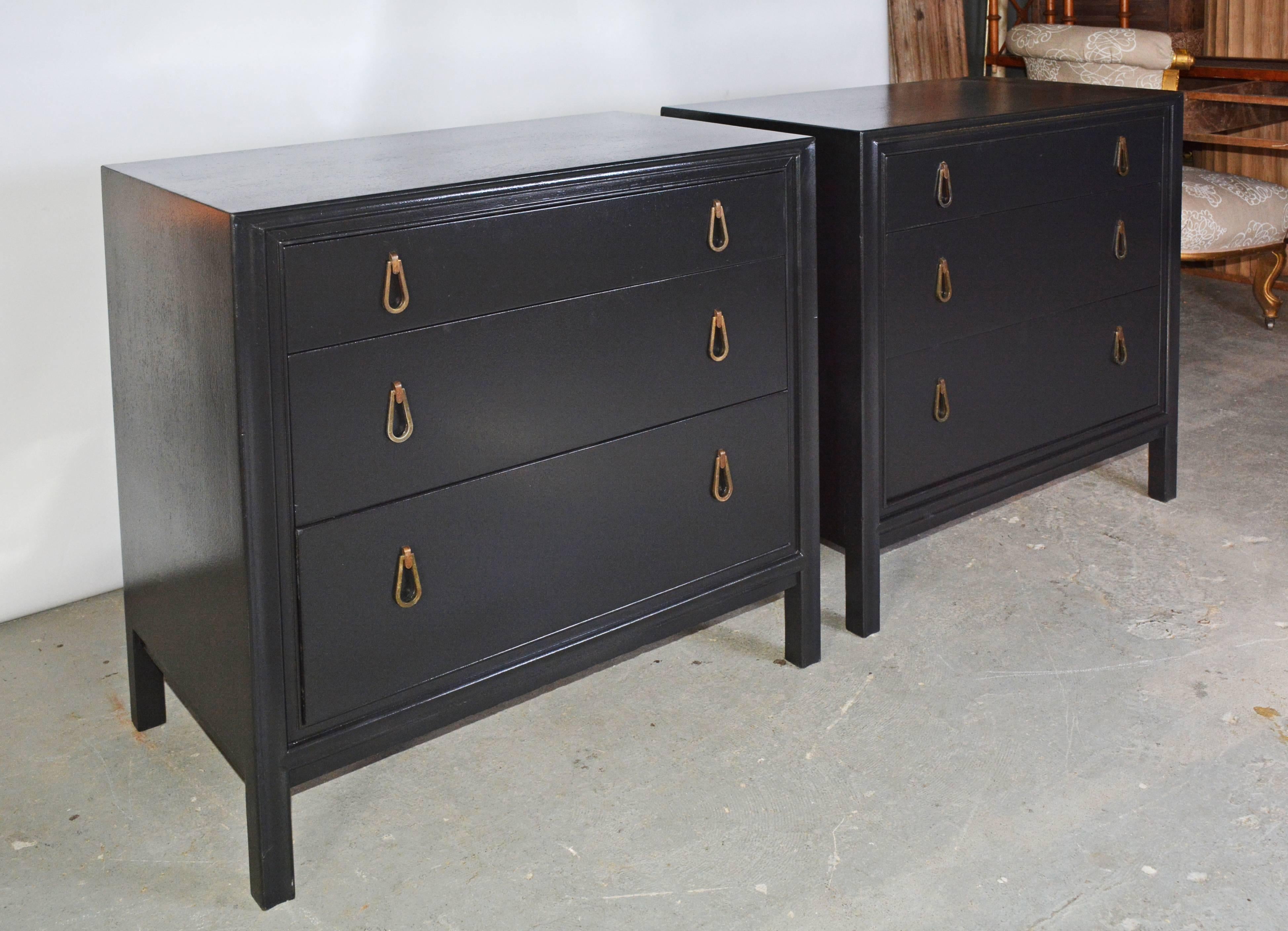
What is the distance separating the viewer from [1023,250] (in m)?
2.43

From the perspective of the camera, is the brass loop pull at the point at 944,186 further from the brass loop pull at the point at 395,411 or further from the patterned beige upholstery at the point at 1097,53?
the patterned beige upholstery at the point at 1097,53

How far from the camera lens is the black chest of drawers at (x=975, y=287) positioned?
2201 mm

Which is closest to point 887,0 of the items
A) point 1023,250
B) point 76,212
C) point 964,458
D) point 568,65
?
point 568,65

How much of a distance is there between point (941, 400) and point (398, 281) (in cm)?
111

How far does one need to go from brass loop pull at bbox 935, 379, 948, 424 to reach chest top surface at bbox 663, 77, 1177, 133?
45 centimetres

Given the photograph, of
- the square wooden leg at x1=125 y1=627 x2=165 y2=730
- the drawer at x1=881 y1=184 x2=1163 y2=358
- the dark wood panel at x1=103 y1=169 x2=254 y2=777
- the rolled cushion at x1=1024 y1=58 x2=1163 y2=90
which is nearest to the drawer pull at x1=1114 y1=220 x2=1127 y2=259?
the drawer at x1=881 y1=184 x2=1163 y2=358

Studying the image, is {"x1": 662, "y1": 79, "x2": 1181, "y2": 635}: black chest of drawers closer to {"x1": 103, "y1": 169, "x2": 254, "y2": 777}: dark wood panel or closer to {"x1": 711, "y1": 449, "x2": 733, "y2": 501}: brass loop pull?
{"x1": 711, "y1": 449, "x2": 733, "y2": 501}: brass loop pull

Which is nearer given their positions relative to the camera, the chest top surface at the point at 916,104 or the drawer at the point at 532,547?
the drawer at the point at 532,547

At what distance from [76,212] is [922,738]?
5.59 feet

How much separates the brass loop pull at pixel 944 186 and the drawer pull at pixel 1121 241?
A: 549 millimetres

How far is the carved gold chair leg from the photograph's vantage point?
4016 mm

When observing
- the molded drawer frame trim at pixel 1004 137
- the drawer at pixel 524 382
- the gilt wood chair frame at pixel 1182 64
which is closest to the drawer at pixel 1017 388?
the molded drawer frame trim at pixel 1004 137

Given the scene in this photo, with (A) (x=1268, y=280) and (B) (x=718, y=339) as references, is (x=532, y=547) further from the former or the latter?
(A) (x=1268, y=280)

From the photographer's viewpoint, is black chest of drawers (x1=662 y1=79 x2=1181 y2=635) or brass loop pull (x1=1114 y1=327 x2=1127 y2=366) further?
brass loop pull (x1=1114 y1=327 x2=1127 y2=366)
